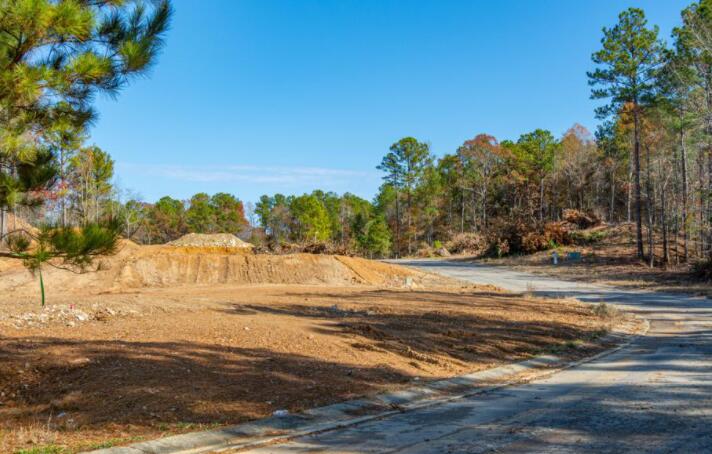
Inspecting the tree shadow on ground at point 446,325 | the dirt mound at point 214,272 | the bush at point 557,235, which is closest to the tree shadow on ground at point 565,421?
the tree shadow on ground at point 446,325

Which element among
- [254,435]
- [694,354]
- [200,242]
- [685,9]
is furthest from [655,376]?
[200,242]

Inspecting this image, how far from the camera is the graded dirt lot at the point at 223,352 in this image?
6.00 m

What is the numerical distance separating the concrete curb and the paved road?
8.9 inches

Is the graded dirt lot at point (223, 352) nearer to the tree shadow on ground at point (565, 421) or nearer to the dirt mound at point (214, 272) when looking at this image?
the tree shadow on ground at point (565, 421)

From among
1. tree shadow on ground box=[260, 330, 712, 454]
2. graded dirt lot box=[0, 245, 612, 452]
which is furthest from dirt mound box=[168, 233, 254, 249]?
tree shadow on ground box=[260, 330, 712, 454]

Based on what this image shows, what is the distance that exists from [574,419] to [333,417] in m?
2.55

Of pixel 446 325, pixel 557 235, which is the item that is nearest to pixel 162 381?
pixel 446 325

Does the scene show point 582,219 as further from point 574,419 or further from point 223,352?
point 574,419

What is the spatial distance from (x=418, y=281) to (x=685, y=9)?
18.3 metres

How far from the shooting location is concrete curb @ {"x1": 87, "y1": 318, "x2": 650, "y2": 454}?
17.0 ft

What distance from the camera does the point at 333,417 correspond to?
6184 mm

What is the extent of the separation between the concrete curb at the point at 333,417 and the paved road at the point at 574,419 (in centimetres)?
23

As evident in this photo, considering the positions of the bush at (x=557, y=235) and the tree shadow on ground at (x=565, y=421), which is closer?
the tree shadow on ground at (x=565, y=421)

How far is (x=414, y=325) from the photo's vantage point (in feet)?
37.8
